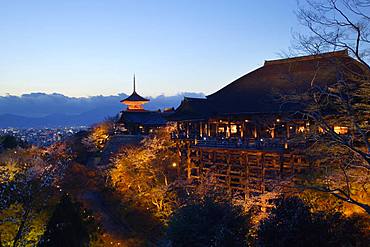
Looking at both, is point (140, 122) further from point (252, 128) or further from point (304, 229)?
point (304, 229)

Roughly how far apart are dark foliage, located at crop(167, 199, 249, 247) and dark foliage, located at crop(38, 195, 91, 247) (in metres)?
3.43

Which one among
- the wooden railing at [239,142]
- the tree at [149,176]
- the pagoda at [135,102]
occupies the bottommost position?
the tree at [149,176]

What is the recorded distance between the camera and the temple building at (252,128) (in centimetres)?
1786

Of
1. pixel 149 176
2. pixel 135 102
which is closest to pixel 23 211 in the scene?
pixel 149 176

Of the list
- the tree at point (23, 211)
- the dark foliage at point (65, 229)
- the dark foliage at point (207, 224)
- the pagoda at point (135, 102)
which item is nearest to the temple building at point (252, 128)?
the dark foliage at point (207, 224)

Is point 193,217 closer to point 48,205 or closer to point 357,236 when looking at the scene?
point 357,236

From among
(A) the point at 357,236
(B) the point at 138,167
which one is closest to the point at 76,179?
(B) the point at 138,167

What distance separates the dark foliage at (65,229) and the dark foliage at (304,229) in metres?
6.57

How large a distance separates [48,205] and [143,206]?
842 cm

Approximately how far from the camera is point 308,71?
21016 mm

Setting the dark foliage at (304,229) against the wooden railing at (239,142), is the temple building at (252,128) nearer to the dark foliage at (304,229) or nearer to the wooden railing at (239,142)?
the wooden railing at (239,142)

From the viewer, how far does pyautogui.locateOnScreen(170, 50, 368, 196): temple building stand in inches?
703

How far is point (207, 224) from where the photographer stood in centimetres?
1109

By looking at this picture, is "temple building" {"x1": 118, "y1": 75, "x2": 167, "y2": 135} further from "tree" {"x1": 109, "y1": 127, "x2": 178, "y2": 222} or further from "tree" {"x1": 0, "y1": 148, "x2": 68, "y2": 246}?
"tree" {"x1": 0, "y1": 148, "x2": 68, "y2": 246}
